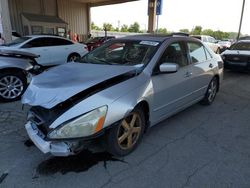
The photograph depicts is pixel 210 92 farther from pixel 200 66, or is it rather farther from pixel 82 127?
pixel 82 127

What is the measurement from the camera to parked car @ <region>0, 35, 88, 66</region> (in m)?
8.80

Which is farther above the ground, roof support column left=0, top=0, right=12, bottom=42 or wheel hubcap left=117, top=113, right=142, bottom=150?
roof support column left=0, top=0, right=12, bottom=42

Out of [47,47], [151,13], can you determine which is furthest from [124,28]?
Answer: [47,47]

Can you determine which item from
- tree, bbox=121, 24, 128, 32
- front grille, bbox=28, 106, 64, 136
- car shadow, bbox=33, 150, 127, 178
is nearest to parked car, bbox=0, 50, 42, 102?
front grille, bbox=28, 106, 64, 136

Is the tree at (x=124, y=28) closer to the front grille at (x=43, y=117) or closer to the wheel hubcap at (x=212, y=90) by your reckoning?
the wheel hubcap at (x=212, y=90)

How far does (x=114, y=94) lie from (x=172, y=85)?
1.29 meters

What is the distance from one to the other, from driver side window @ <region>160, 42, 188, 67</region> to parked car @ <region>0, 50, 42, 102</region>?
3398 mm

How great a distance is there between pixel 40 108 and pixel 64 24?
64.1 feet

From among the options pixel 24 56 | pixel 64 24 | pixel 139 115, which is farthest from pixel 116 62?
pixel 64 24

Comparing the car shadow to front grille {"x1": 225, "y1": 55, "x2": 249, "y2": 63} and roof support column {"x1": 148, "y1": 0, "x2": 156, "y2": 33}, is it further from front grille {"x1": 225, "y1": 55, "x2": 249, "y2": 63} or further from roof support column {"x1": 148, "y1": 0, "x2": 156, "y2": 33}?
roof support column {"x1": 148, "y1": 0, "x2": 156, "y2": 33}

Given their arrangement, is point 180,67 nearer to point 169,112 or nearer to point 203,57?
point 169,112

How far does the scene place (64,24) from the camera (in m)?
20.7

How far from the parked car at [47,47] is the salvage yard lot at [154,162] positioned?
17.2 ft

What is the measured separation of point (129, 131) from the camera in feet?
9.96
